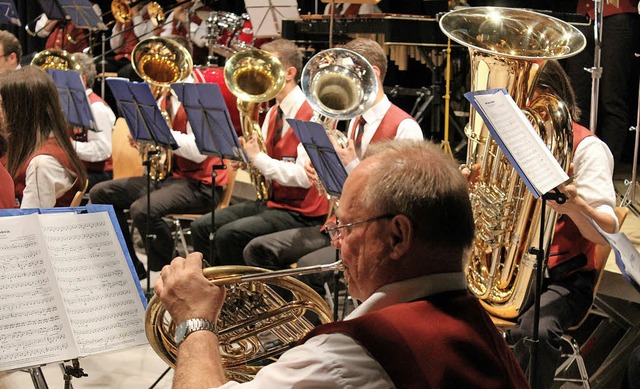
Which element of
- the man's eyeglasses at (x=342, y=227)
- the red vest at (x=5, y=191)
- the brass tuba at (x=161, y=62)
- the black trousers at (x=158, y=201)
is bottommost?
the black trousers at (x=158, y=201)

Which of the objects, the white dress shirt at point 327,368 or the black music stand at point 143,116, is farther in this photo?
the black music stand at point 143,116

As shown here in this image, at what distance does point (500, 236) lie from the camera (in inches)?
121

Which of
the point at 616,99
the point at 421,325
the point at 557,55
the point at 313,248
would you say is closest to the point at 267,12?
the point at 616,99

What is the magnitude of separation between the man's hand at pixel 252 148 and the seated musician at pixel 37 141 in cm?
80

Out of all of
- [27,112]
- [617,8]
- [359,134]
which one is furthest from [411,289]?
[617,8]

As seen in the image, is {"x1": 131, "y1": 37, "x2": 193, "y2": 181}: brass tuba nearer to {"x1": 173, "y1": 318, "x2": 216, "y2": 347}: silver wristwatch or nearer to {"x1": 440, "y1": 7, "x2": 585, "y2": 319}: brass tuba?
{"x1": 440, "y1": 7, "x2": 585, "y2": 319}: brass tuba

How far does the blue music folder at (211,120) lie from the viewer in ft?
13.2

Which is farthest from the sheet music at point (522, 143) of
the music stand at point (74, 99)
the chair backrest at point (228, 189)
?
the music stand at point (74, 99)

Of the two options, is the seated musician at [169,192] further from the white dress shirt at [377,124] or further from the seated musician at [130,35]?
the seated musician at [130,35]

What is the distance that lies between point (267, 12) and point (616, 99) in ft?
8.94

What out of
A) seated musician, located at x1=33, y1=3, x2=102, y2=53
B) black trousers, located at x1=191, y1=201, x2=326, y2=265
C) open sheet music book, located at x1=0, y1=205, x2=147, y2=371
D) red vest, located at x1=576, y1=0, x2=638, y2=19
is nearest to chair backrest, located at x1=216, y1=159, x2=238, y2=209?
black trousers, located at x1=191, y1=201, x2=326, y2=265

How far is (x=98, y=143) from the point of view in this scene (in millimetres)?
5391

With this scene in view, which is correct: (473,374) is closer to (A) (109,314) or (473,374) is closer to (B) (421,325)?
(B) (421,325)

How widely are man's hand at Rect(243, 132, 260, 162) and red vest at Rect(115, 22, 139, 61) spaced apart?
502cm
